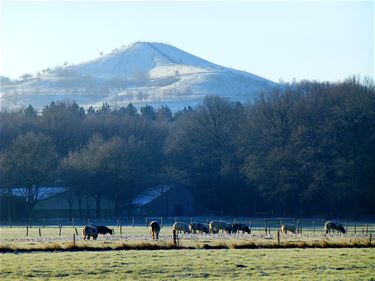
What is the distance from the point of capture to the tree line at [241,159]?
8562 centimetres

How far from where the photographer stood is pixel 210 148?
9894cm

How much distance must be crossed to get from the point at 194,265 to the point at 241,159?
68163 mm

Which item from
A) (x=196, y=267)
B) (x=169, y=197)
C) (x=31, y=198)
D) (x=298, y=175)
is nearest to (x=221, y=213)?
(x=169, y=197)

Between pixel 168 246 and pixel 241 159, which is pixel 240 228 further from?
pixel 241 159

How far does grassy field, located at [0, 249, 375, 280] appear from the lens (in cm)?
2620

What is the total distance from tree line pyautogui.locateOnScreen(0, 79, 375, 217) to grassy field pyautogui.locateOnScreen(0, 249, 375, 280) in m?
50.9

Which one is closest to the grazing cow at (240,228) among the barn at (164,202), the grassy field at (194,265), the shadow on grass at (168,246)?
the shadow on grass at (168,246)

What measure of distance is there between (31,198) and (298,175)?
3083 cm

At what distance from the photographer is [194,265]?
29.1m

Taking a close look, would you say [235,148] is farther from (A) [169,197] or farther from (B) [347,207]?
(B) [347,207]

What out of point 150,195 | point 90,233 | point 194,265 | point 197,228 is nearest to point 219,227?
point 197,228

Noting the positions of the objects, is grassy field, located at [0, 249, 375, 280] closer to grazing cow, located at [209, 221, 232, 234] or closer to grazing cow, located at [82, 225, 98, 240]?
grazing cow, located at [82, 225, 98, 240]

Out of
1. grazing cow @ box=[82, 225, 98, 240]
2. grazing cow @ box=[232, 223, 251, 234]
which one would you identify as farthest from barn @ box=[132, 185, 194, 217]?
grazing cow @ box=[82, 225, 98, 240]

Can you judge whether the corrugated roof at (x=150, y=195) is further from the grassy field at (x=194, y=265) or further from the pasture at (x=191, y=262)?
the grassy field at (x=194, y=265)
